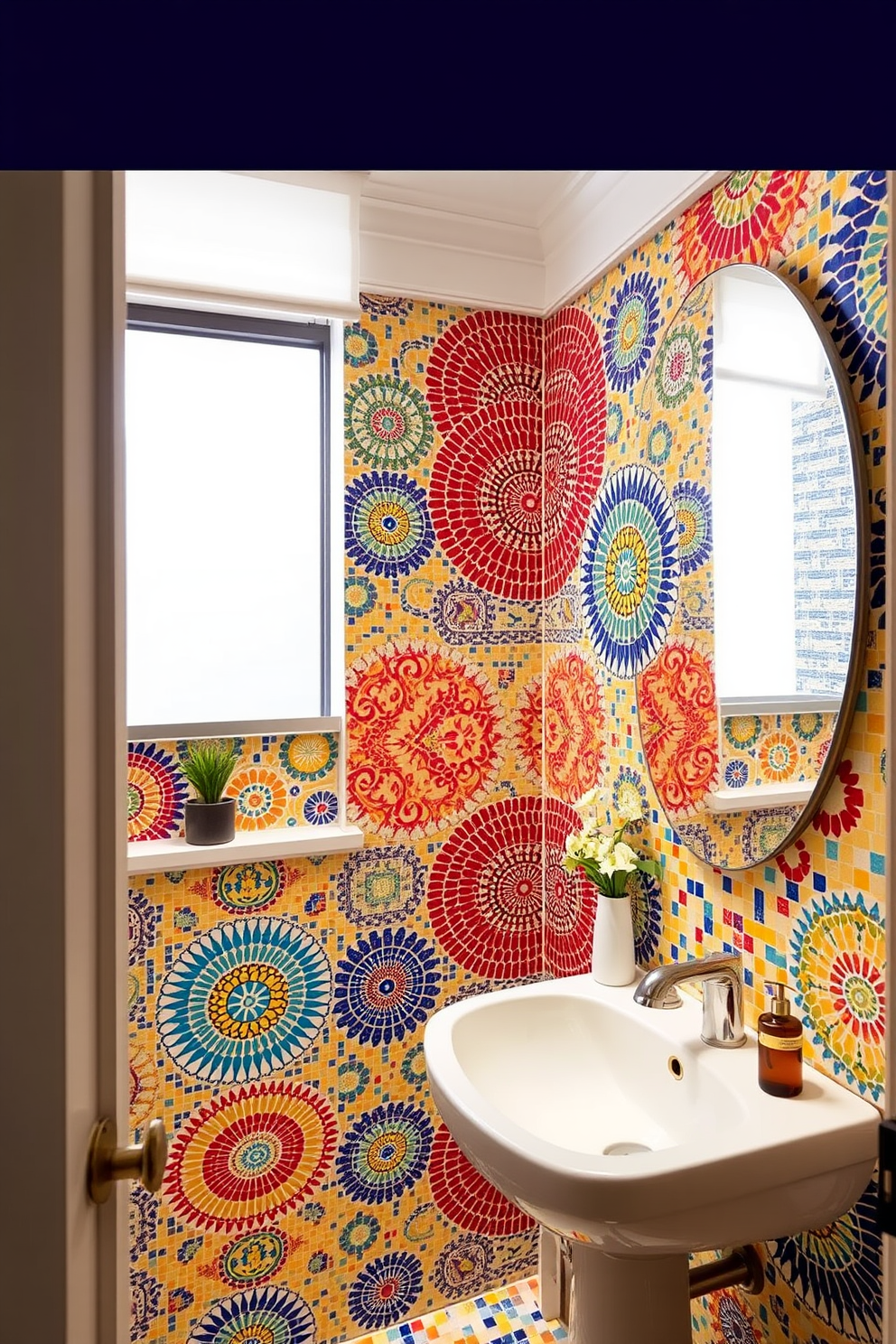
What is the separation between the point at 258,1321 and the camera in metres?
1.60

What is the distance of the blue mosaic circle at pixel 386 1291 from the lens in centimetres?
167

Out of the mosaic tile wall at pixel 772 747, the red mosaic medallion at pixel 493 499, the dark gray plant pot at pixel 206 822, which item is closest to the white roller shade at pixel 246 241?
the red mosaic medallion at pixel 493 499

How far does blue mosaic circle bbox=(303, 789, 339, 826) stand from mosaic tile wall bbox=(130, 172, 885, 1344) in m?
0.05

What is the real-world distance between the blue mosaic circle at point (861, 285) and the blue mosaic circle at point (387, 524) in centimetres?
91

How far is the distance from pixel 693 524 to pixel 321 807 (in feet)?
3.16

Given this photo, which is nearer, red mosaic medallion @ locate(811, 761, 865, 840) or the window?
red mosaic medallion @ locate(811, 761, 865, 840)

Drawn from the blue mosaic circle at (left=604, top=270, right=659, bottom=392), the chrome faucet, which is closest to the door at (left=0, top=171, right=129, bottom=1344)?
the chrome faucet

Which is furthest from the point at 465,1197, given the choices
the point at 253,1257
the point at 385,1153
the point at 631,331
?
the point at 631,331

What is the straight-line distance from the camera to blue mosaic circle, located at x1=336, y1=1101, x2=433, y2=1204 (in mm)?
1679

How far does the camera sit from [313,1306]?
1636mm

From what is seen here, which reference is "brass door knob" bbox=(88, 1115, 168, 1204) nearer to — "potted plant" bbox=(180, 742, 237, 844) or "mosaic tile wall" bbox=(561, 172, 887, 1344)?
"mosaic tile wall" bbox=(561, 172, 887, 1344)

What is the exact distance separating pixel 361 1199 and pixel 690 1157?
105 centimetres

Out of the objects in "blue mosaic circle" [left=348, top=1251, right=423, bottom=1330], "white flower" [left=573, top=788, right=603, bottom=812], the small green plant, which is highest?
the small green plant

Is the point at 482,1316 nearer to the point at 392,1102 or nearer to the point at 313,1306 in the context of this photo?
the point at 313,1306
